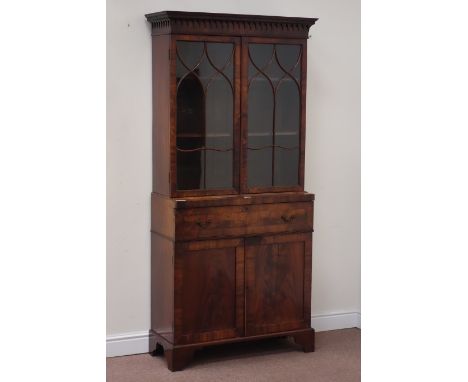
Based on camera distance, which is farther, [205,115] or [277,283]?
[277,283]

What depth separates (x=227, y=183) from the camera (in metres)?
3.79

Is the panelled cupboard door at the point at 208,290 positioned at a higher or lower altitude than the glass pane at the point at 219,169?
lower

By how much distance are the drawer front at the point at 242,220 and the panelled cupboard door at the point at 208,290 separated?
59mm

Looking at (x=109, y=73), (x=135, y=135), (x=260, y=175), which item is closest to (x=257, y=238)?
(x=260, y=175)

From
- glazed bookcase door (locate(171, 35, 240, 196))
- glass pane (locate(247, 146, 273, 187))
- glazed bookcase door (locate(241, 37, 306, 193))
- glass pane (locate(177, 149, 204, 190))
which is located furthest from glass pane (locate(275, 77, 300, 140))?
glass pane (locate(177, 149, 204, 190))

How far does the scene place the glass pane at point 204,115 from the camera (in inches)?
144

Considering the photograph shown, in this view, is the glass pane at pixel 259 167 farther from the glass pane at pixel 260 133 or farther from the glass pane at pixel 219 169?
the glass pane at pixel 219 169

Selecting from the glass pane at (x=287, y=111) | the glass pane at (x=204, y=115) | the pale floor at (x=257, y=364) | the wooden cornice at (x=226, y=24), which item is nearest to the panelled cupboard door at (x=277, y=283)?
the pale floor at (x=257, y=364)

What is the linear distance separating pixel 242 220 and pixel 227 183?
21 centimetres

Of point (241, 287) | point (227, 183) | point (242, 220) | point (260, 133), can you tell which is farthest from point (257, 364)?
point (260, 133)

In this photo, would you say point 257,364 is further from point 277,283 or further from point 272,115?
point 272,115
